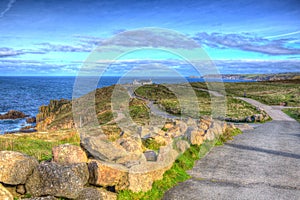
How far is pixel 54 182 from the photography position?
7.26 metres

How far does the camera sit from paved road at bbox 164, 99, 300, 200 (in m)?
10.2

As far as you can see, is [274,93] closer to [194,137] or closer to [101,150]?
[194,137]

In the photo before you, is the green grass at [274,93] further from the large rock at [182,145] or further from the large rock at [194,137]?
the large rock at [182,145]

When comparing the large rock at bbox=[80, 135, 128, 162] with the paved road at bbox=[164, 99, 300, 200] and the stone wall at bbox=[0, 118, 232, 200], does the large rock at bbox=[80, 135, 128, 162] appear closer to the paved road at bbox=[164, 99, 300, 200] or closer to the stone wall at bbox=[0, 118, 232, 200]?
the stone wall at bbox=[0, 118, 232, 200]

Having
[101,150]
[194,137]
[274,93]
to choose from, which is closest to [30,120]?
[194,137]

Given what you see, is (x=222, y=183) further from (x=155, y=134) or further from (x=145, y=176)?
(x=155, y=134)

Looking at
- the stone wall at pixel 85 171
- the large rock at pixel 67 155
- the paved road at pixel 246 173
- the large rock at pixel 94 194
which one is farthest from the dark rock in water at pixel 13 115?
the large rock at pixel 94 194

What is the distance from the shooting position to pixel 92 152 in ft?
32.2

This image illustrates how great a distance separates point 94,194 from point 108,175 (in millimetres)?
874

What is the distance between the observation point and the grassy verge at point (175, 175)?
897cm

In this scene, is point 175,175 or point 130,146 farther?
point 175,175

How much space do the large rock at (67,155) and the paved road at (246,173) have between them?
302cm

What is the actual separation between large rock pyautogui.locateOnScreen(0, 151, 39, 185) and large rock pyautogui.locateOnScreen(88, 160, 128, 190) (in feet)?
5.09

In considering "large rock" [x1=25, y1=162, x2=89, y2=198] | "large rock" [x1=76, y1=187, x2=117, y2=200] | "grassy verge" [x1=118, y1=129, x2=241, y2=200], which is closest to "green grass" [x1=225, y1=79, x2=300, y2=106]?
"grassy verge" [x1=118, y1=129, x2=241, y2=200]
